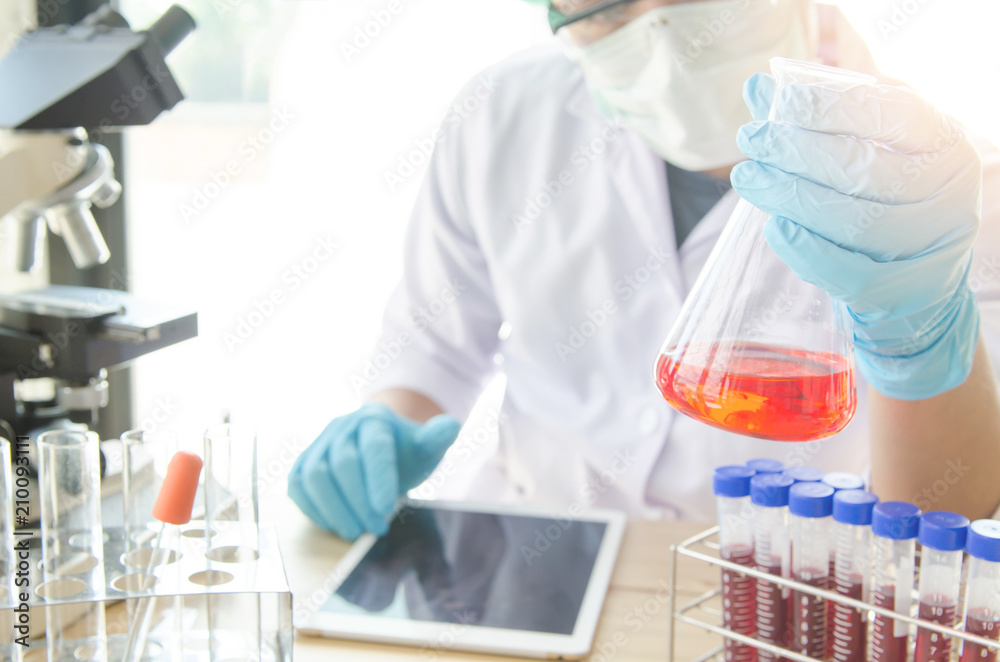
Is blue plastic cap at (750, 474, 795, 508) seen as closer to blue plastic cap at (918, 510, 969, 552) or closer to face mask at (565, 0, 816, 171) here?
blue plastic cap at (918, 510, 969, 552)

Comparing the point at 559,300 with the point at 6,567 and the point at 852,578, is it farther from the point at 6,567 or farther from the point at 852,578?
the point at 6,567

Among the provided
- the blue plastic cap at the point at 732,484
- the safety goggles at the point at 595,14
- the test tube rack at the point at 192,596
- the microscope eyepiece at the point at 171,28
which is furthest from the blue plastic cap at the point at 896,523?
the microscope eyepiece at the point at 171,28

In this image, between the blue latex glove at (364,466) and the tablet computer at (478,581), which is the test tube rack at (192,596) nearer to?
the tablet computer at (478,581)

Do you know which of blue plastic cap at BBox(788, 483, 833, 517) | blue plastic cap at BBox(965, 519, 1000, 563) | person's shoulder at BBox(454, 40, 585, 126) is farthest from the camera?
person's shoulder at BBox(454, 40, 585, 126)

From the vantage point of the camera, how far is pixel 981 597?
0.69 metres

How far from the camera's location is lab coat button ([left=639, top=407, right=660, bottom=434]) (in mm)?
1458

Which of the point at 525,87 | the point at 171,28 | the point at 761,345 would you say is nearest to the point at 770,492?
the point at 761,345

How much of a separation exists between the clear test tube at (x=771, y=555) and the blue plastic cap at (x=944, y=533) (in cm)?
13

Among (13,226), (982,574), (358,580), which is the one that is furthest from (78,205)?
(982,574)

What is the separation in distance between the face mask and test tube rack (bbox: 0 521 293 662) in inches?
34.2

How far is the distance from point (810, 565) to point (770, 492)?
77 mm

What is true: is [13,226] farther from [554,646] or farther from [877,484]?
[877,484]

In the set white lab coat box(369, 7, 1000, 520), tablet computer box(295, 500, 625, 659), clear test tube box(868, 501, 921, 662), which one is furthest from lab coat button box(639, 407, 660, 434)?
clear test tube box(868, 501, 921, 662)

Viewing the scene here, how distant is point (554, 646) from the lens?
928 mm
